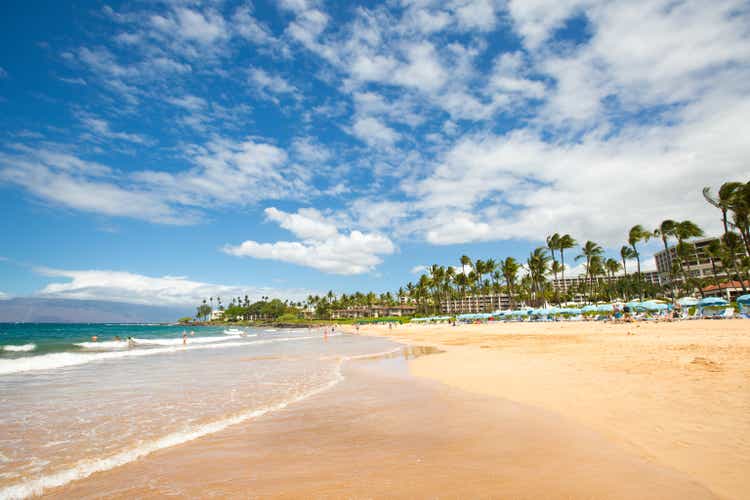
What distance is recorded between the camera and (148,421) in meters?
7.40

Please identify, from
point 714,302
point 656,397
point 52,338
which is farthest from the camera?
point 52,338

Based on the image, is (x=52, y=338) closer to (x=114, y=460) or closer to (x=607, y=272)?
(x=114, y=460)

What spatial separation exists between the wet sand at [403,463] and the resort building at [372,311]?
154 m

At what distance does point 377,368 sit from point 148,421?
9.23 metres

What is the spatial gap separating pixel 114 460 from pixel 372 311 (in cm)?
16488

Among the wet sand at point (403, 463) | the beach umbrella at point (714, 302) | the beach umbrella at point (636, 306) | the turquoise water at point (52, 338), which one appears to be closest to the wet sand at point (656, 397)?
the wet sand at point (403, 463)

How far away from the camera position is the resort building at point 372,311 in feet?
531

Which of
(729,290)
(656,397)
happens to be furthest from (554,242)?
(656,397)

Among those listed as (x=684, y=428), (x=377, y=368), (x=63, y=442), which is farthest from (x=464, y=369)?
(x=63, y=442)

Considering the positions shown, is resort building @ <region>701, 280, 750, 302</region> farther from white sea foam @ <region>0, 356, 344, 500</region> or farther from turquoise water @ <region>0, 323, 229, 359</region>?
turquoise water @ <region>0, 323, 229, 359</region>

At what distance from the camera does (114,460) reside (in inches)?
206

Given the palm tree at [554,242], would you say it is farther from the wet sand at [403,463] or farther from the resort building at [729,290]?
the wet sand at [403,463]

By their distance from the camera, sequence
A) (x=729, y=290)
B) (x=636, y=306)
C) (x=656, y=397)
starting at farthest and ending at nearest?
(x=729, y=290), (x=636, y=306), (x=656, y=397)

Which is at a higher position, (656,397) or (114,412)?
(656,397)
